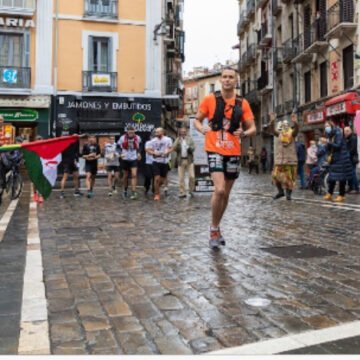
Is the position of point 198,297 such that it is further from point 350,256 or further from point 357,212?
point 357,212

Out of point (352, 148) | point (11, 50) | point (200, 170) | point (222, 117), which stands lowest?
point (200, 170)

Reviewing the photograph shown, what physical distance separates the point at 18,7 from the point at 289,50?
58.3ft

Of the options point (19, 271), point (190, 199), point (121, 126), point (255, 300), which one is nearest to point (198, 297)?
point (255, 300)

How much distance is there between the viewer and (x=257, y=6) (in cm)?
4572

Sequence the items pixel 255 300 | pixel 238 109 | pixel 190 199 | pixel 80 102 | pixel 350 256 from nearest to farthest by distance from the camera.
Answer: pixel 255 300 < pixel 350 256 < pixel 238 109 < pixel 190 199 < pixel 80 102

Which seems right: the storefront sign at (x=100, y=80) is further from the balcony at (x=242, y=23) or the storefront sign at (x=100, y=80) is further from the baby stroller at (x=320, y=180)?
the balcony at (x=242, y=23)

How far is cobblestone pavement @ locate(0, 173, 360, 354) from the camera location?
2.93 m

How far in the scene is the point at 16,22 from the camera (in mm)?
24469

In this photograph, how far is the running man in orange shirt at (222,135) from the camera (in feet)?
18.2

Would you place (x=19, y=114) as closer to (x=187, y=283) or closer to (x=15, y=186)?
(x=15, y=186)

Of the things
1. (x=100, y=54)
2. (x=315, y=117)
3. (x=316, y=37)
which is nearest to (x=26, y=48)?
(x=100, y=54)

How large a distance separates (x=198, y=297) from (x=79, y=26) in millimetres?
24066

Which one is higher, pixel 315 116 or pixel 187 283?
pixel 315 116

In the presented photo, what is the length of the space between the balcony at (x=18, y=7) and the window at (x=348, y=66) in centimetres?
1519
